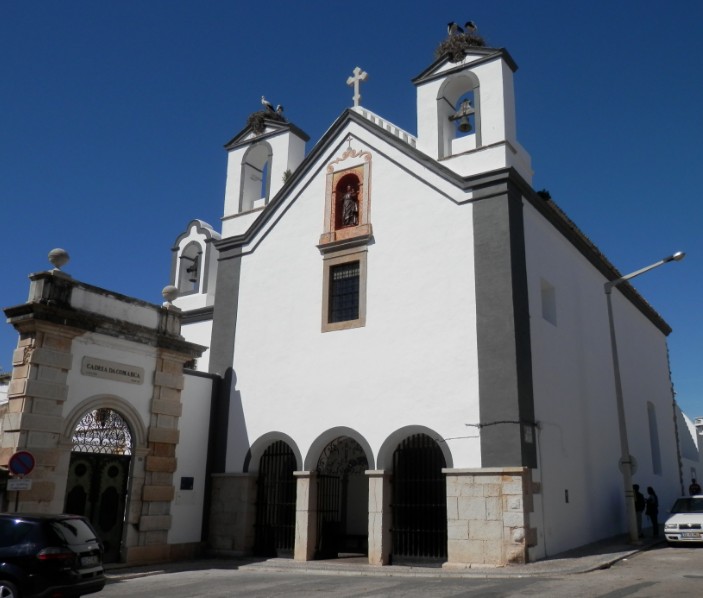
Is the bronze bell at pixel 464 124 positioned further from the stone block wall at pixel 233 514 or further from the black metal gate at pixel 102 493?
the black metal gate at pixel 102 493

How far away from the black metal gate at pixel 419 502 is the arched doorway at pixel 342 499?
1910mm

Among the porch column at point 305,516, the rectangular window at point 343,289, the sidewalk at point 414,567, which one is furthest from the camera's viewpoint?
the rectangular window at point 343,289

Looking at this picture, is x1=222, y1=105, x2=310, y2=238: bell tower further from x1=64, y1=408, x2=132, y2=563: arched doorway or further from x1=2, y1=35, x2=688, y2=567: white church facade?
x1=64, y1=408, x2=132, y2=563: arched doorway

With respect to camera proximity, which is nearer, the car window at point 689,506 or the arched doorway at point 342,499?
the arched doorway at point 342,499

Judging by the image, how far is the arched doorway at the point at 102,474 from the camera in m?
14.8

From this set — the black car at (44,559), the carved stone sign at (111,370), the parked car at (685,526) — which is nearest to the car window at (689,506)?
the parked car at (685,526)

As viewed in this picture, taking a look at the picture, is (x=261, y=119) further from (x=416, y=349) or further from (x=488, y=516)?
(x=488, y=516)

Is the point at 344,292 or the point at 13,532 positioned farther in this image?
the point at 344,292

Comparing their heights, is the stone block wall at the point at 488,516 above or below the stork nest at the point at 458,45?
below

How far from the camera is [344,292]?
59.1 ft

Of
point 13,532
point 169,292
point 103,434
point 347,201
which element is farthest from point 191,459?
point 13,532

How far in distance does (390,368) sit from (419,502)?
3071 millimetres

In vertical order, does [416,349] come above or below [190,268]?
below

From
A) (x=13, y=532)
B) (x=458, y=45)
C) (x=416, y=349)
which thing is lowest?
(x=13, y=532)
